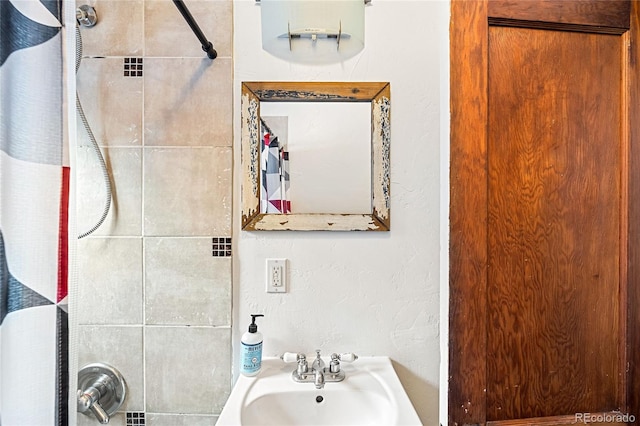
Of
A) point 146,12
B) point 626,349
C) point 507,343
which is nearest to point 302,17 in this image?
point 146,12

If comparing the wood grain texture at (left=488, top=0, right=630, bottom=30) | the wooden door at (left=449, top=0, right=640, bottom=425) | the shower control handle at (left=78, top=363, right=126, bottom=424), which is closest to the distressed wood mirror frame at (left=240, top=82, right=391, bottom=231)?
the wooden door at (left=449, top=0, right=640, bottom=425)

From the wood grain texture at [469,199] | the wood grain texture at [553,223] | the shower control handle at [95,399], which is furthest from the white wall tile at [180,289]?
the wood grain texture at [553,223]

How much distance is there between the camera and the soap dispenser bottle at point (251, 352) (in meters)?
0.95

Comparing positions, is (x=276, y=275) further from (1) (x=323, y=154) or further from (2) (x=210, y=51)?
(2) (x=210, y=51)

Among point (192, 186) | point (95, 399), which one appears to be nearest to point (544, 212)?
point (192, 186)

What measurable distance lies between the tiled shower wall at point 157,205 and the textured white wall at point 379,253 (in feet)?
0.24

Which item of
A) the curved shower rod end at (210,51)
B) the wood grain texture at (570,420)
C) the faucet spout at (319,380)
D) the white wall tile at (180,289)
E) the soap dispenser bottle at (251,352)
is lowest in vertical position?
the wood grain texture at (570,420)

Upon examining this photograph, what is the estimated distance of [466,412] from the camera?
2.96 ft

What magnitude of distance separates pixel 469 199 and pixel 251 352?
0.78 metres

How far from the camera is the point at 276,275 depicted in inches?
41.8

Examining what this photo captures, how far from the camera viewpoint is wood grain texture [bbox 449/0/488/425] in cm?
90

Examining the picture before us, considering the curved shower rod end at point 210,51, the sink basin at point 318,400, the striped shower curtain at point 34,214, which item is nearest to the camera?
the striped shower curtain at point 34,214

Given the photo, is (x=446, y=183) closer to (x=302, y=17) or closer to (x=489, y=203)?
(x=489, y=203)

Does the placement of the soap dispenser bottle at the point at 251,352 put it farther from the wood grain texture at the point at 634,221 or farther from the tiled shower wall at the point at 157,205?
the wood grain texture at the point at 634,221
